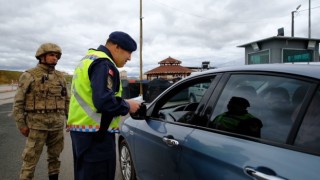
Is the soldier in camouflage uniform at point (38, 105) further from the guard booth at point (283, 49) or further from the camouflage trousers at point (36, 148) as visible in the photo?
the guard booth at point (283, 49)

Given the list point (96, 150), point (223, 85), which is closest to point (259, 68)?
point (223, 85)

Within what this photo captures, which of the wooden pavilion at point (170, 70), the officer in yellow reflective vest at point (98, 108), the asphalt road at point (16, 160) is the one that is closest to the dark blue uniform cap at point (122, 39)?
the officer in yellow reflective vest at point (98, 108)

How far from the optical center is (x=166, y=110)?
3.15m

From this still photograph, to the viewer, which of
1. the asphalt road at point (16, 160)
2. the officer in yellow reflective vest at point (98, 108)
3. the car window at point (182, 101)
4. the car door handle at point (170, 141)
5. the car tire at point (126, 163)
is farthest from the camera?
the asphalt road at point (16, 160)

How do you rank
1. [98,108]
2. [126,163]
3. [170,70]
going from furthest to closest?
[170,70], [126,163], [98,108]

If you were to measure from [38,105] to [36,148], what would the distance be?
53cm

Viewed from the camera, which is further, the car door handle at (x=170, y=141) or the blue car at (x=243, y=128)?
the car door handle at (x=170, y=141)

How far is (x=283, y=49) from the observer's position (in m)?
17.4

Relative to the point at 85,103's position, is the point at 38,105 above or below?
below

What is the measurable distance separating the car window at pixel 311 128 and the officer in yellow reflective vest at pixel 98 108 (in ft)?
4.26

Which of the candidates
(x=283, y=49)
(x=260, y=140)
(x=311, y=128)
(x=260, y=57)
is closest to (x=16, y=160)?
(x=260, y=140)

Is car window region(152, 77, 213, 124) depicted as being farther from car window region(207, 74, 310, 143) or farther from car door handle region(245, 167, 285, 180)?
car door handle region(245, 167, 285, 180)

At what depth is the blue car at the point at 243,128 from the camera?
160cm

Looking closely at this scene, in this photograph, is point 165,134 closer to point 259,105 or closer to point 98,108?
point 98,108
